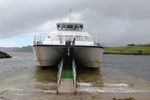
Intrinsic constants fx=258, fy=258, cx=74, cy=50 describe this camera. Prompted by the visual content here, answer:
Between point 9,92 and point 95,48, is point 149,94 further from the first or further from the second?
point 95,48

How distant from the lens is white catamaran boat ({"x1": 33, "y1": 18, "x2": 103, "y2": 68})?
20922 mm

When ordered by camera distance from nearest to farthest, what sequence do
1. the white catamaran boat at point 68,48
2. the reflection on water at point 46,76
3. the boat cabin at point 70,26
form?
the reflection on water at point 46,76
the white catamaran boat at point 68,48
the boat cabin at point 70,26

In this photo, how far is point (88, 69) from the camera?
23.9 m

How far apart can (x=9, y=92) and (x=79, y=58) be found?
11.4 metres

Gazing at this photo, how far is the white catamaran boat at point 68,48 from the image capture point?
20.9 m

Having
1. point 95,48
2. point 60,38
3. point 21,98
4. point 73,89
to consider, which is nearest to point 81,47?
point 95,48

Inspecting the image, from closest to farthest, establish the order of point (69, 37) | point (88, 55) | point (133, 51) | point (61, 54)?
point (88, 55) < point (61, 54) < point (69, 37) < point (133, 51)

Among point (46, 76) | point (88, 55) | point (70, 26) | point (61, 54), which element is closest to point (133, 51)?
point (70, 26)

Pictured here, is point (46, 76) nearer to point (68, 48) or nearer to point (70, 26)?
point (68, 48)

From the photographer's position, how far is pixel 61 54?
76.9 feet

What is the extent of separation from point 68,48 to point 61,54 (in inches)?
74.1

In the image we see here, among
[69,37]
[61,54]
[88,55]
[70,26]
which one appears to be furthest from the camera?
[70,26]

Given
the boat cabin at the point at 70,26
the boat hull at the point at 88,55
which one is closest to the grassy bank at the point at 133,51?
the boat cabin at the point at 70,26

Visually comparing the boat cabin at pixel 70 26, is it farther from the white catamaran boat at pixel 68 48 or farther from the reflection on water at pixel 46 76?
the reflection on water at pixel 46 76
